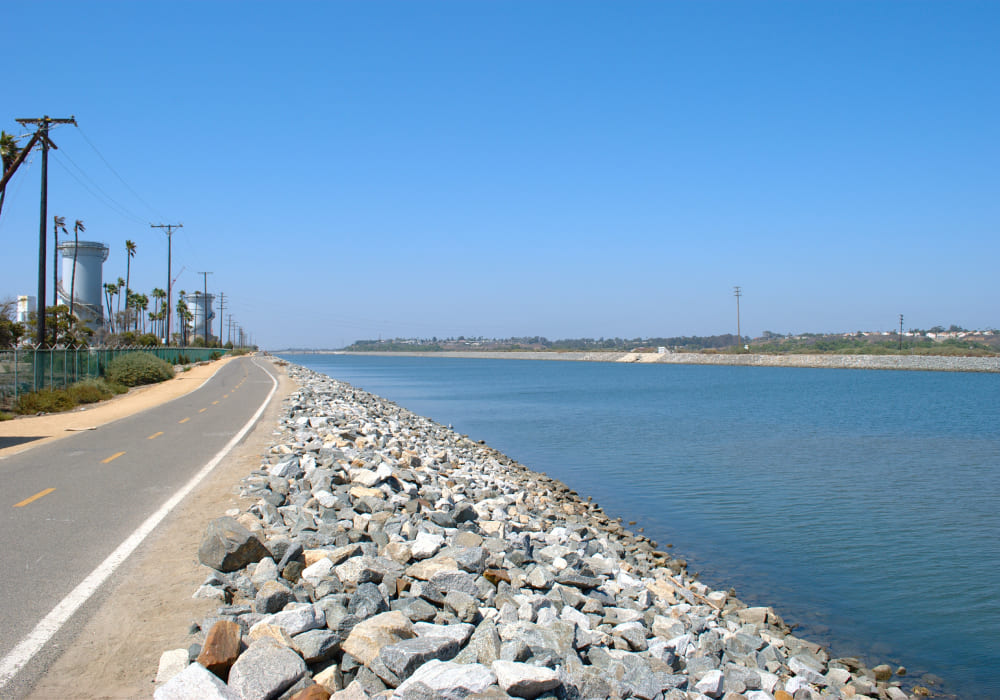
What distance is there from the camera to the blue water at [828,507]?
9836 mm

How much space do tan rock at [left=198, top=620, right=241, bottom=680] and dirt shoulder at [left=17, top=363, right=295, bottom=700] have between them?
372mm

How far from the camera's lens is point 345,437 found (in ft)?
57.8

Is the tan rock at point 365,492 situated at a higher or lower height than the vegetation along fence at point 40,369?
lower

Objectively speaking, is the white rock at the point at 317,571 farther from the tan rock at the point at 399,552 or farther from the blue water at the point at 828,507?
the blue water at the point at 828,507

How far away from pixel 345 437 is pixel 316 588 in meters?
11.5

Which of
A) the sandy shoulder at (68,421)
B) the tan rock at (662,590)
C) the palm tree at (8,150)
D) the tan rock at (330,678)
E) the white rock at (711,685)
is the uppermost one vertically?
the palm tree at (8,150)

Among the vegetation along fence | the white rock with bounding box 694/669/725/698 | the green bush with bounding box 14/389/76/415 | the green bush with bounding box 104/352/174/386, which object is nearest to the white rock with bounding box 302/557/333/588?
the white rock with bounding box 694/669/725/698

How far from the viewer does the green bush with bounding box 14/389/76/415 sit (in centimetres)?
2445

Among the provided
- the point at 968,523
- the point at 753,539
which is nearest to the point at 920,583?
the point at 753,539

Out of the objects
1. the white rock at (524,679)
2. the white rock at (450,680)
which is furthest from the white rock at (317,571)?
the white rock at (524,679)

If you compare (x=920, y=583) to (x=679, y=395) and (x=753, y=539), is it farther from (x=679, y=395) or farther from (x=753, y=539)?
(x=679, y=395)

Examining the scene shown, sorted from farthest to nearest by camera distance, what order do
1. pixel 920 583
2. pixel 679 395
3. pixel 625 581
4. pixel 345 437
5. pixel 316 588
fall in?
pixel 679 395, pixel 345 437, pixel 920 583, pixel 625 581, pixel 316 588

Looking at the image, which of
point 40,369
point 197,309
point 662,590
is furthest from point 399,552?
point 197,309

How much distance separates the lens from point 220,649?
15.6 feet
